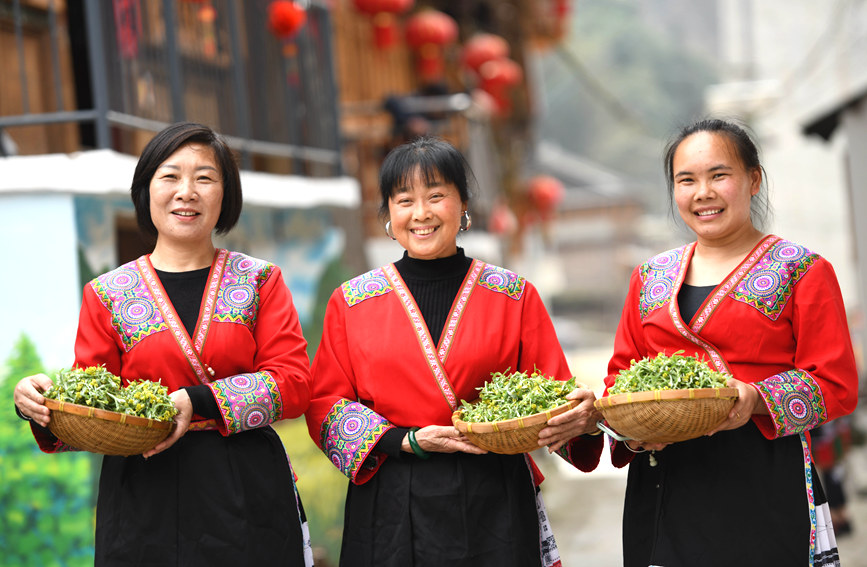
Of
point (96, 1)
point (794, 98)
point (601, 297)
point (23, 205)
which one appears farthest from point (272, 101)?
point (601, 297)

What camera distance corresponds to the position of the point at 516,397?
2.71 meters

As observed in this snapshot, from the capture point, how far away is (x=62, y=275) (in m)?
4.22

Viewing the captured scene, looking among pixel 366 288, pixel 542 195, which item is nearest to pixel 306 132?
pixel 366 288

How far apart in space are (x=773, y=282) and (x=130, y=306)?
1720 millimetres

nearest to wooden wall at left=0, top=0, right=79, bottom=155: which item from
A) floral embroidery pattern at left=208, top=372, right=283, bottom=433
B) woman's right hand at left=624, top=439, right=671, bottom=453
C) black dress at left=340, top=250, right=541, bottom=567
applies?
floral embroidery pattern at left=208, top=372, right=283, bottom=433

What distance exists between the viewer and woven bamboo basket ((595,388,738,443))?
246 cm

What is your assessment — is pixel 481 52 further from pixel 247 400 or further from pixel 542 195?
pixel 247 400

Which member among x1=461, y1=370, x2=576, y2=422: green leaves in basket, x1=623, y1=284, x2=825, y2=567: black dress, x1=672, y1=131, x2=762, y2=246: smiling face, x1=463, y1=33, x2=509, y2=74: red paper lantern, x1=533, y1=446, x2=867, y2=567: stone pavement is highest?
x1=463, y1=33, x2=509, y2=74: red paper lantern

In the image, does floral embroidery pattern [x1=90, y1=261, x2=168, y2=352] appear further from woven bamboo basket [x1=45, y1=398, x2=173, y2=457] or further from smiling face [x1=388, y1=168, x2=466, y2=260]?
smiling face [x1=388, y1=168, x2=466, y2=260]

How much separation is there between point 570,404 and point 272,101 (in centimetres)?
458

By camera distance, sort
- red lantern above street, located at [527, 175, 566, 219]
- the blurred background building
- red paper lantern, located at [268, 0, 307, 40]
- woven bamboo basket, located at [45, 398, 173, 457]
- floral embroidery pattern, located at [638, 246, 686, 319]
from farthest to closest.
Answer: red lantern above street, located at [527, 175, 566, 219] → red paper lantern, located at [268, 0, 307, 40] → the blurred background building → floral embroidery pattern, located at [638, 246, 686, 319] → woven bamboo basket, located at [45, 398, 173, 457]

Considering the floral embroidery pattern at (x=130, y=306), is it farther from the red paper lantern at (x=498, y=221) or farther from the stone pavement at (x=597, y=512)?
the red paper lantern at (x=498, y=221)

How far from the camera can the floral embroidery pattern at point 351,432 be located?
282 centimetres

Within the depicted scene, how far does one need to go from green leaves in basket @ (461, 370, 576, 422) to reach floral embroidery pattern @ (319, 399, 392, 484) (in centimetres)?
26
